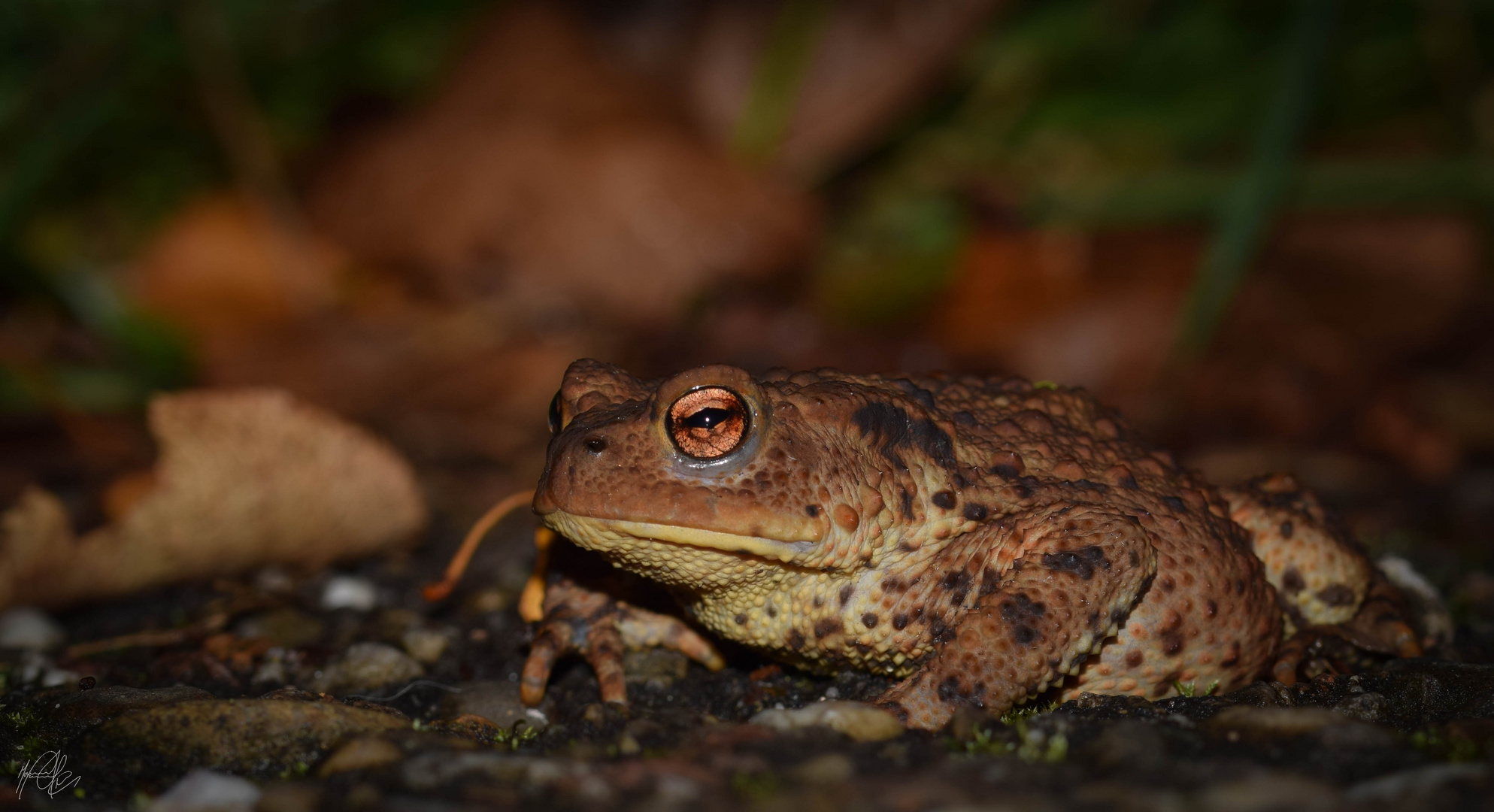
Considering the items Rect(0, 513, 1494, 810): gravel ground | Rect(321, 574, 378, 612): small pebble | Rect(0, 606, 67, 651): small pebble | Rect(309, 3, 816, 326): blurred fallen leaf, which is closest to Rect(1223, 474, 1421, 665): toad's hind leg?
Rect(0, 513, 1494, 810): gravel ground

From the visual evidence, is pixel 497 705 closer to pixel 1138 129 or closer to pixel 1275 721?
pixel 1275 721

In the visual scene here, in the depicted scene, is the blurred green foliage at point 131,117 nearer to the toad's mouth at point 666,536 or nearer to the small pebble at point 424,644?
the small pebble at point 424,644

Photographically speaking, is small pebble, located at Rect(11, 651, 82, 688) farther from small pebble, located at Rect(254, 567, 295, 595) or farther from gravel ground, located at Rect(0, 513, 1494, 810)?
small pebble, located at Rect(254, 567, 295, 595)

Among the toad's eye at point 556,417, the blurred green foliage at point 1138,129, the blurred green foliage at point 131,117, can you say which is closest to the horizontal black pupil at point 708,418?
the toad's eye at point 556,417

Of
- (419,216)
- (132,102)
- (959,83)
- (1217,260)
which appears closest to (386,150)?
(419,216)

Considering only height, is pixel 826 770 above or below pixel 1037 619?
below

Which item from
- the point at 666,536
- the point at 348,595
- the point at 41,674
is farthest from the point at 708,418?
the point at 41,674
